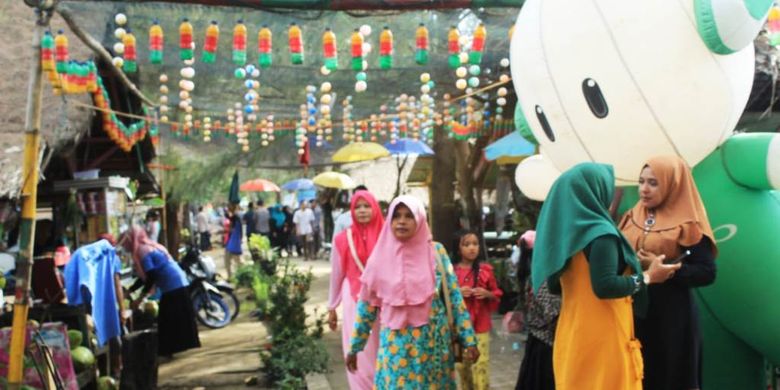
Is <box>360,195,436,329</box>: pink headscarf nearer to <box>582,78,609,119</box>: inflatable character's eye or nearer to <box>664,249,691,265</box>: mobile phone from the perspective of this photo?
<box>582,78,609,119</box>: inflatable character's eye

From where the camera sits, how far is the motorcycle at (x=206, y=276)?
9.53 meters

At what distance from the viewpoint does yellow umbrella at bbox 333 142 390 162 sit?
1312cm

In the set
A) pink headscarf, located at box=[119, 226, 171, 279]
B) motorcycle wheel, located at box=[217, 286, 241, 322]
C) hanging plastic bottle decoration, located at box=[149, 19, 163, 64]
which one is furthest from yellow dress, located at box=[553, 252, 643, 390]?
motorcycle wheel, located at box=[217, 286, 241, 322]

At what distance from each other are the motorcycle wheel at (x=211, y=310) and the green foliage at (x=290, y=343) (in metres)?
1.66

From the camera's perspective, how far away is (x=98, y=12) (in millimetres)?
6859

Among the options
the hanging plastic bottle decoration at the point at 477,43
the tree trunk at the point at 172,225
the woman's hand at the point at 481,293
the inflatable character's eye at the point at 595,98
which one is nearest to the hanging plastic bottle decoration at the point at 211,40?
the hanging plastic bottle decoration at the point at 477,43

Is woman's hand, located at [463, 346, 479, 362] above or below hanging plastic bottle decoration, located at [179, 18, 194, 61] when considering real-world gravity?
below

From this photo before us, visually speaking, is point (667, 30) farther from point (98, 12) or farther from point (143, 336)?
point (98, 12)

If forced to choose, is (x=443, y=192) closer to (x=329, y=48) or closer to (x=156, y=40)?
(x=329, y=48)

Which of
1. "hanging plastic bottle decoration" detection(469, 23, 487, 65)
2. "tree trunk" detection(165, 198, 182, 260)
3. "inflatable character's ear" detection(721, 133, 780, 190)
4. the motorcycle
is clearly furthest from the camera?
"tree trunk" detection(165, 198, 182, 260)

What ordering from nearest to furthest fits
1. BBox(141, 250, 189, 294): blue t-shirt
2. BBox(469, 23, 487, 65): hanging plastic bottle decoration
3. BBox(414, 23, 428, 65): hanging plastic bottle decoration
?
BBox(414, 23, 428, 65): hanging plastic bottle decoration, BBox(469, 23, 487, 65): hanging plastic bottle decoration, BBox(141, 250, 189, 294): blue t-shirt

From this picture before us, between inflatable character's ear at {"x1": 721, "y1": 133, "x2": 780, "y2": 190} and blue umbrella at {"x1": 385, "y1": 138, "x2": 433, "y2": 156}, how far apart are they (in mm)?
9789

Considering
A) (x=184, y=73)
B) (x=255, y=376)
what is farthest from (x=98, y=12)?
(x=255, y=376)

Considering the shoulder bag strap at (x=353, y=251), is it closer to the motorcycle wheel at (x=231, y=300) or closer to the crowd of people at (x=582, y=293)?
Result: the crowd of people at (x=582, y=293)
